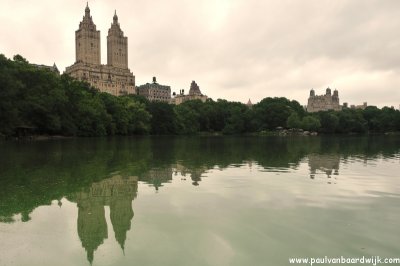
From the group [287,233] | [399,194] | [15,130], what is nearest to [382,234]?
[287,233]

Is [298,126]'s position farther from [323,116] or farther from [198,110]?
[198,110]

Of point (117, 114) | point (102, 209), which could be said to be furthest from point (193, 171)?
point (117, 114)

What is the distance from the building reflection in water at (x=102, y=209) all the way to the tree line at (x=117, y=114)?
42.0 m

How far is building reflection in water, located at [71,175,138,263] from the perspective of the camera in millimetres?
8508

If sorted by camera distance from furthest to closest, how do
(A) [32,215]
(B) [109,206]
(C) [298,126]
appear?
1. (C) [298,126]
2. (B) [109,206]
3. (A) [32,215]

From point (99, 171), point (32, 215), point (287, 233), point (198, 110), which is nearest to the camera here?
point (287, 233)

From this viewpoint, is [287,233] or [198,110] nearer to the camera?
[287,233]

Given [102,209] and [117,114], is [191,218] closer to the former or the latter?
[102,209]

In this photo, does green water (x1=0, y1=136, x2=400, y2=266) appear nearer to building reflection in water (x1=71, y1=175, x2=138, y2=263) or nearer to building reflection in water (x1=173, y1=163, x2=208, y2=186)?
building reflection in water (x1=71, y1=175, x2=138, y2=263)

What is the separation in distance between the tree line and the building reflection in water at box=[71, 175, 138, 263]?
1654 inches

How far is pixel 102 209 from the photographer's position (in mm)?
11023

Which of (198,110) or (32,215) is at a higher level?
(198,110)

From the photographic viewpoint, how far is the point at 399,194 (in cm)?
1376

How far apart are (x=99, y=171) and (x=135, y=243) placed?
37.0 ft
